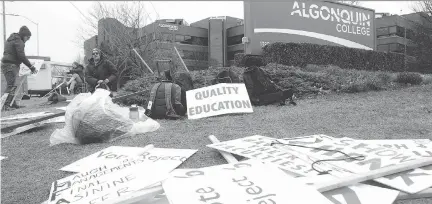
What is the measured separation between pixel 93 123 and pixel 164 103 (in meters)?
1.62

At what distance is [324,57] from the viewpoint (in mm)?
10523

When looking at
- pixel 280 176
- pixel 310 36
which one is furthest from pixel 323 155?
pixel 310 36

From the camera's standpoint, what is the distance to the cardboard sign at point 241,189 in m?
1.89

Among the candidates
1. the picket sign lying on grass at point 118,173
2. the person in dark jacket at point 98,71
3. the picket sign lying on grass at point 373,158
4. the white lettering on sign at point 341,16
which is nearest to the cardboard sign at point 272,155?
the picket sign lying on grass at point 373,158

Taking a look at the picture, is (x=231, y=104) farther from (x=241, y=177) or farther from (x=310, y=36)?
(x=310, y=36)

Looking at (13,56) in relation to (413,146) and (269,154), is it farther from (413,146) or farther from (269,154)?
(413,146)

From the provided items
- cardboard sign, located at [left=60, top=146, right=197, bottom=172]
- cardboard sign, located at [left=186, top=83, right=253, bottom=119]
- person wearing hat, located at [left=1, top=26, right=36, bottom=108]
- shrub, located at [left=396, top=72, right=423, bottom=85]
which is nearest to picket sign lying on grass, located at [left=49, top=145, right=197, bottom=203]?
cardboard sign, located at [left=60, top=146, right=197, bottom=172]

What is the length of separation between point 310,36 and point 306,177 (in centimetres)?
993

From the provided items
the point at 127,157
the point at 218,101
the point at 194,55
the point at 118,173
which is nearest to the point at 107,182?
the point at 118,173

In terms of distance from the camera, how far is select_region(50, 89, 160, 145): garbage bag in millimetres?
4078

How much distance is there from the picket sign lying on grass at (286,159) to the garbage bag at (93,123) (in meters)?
1.48

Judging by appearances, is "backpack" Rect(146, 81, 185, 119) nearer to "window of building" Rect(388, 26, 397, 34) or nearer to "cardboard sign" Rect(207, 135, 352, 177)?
"cardboard sign" Rect(207, 135, 352, 177)

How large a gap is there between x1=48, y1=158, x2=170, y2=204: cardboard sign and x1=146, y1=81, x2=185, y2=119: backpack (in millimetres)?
2417

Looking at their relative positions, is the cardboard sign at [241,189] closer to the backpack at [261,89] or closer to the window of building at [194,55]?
the backpack at [261,89]
